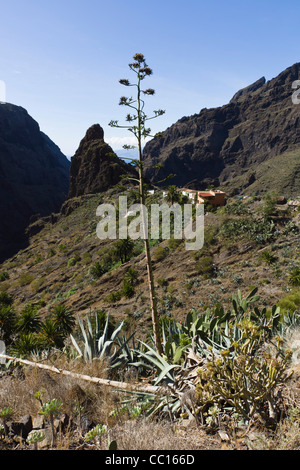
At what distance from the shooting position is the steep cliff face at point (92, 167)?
83688mm

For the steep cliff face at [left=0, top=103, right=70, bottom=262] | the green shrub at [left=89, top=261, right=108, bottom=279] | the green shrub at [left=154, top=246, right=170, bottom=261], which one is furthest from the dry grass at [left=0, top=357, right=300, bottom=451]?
the steep cliff face at [left=0, top=103, right=70, bottom=262]

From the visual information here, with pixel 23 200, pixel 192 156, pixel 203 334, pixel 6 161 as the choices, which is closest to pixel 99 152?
pixel 23 200

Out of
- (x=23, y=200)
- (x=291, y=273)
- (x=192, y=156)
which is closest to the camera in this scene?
(x=291, y=273)

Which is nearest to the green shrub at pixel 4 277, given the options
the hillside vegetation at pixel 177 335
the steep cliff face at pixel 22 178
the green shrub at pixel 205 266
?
the hillside vegetation at pixel 177 335

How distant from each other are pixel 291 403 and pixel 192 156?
7756 inches

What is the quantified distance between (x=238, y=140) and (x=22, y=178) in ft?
434

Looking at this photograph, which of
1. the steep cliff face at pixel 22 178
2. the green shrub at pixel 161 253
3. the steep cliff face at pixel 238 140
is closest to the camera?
the green shrub at pixel 161 253

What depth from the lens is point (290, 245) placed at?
71.2ft

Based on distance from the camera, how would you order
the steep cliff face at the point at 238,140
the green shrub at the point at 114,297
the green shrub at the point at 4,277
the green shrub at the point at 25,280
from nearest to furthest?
the green shrub at the point at 114,297 < the green shrub at the point at 25,280 < the green shrub at the point at 4,277 < the steep cliff face at the point at 238,140

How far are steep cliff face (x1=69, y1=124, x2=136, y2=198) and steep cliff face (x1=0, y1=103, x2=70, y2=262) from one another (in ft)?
120

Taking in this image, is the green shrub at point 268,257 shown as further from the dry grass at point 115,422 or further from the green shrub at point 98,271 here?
the green shrub at point 98,271

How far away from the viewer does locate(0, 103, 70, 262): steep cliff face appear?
122 meters

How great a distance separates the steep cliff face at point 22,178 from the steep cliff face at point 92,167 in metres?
36.6
